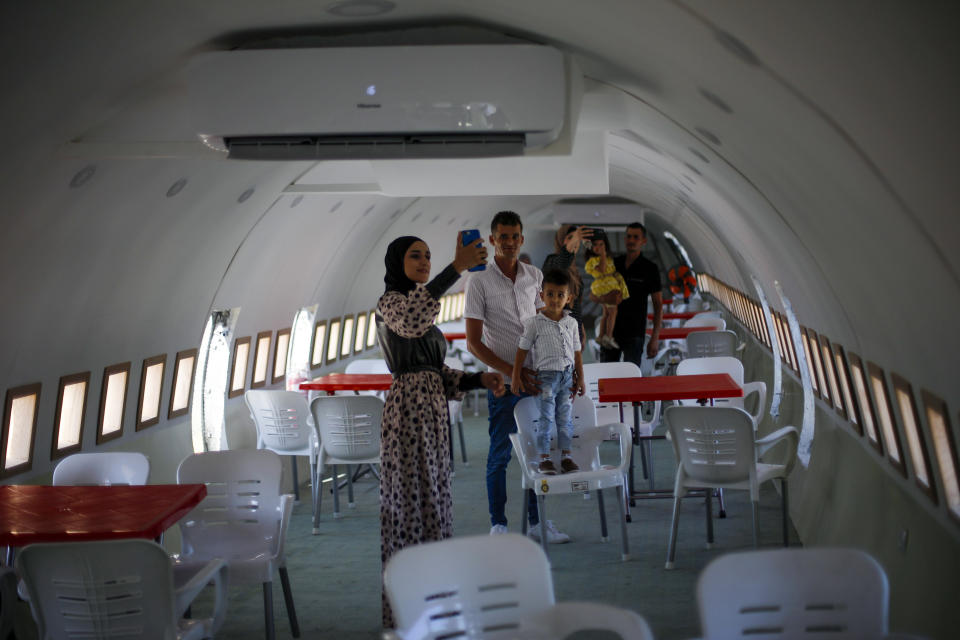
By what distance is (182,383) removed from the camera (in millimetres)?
9742

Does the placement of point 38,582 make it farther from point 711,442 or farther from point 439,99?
point 711,442

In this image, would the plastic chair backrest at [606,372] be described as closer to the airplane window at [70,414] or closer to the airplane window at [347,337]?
the airplane window at [70,414]

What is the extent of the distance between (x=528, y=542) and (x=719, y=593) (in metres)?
0.70

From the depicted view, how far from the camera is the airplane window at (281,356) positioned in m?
12.7

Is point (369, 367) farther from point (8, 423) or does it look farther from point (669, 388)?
point (8, 423)

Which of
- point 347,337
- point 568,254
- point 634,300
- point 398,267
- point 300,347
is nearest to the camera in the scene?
point 398,267

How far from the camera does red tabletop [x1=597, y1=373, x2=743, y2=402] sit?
7.89m

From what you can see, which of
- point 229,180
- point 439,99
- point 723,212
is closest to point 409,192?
point 229,180

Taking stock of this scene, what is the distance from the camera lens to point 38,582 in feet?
13.6

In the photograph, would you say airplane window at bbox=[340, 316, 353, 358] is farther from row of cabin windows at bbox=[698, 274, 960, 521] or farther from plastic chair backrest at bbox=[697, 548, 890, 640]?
plastic chair backrest at bbox=[697, 548, 890, 640]

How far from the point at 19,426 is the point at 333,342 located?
8666 mm

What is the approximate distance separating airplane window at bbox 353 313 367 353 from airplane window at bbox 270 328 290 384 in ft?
11.9

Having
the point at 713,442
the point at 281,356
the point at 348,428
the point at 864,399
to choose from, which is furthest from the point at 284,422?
the point at 864,399

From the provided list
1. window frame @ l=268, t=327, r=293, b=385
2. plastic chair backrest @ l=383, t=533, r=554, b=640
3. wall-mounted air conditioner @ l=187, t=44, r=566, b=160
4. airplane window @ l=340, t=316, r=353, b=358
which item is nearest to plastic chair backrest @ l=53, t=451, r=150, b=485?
wall-mounted air conditioner @ l=187, t=44, r=566, b=160
